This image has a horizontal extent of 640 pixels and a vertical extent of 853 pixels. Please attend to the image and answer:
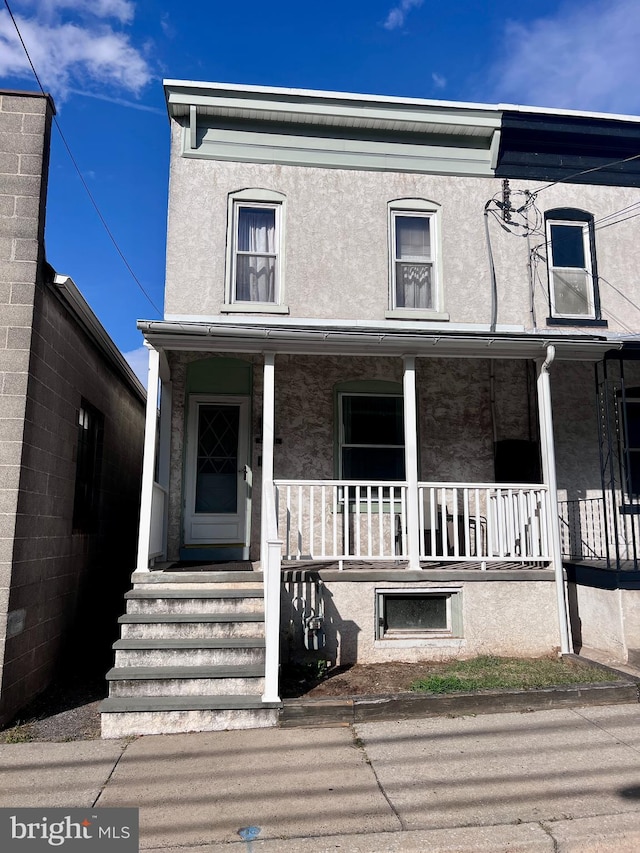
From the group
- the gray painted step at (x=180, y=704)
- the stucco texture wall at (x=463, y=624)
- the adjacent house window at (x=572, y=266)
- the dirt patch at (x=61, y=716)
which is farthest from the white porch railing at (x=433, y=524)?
the adjacent house window at (x=572, y=266)

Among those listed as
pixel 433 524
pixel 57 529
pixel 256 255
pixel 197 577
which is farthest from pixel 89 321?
pixel 433 524

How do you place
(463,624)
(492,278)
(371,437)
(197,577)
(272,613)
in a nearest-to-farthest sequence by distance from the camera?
(272,613)
(197,577)
(463,624)
(371,437)
(492,278)

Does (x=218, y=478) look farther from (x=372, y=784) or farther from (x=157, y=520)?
(x=372, y=784)

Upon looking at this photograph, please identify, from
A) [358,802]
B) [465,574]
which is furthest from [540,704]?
[358,802]

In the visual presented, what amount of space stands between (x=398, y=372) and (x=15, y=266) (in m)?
4.84

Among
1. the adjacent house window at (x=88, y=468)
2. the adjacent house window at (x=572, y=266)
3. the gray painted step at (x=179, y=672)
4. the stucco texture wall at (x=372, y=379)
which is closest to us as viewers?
the gray painted step at (x=179, y=672)

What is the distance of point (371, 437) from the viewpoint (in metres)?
8.51

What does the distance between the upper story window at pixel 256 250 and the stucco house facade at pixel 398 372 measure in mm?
30

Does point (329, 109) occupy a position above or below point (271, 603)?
above

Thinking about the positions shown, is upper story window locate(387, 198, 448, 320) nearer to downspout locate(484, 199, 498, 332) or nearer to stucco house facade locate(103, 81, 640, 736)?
stucco house facade locate(103, 81, 640, 736)

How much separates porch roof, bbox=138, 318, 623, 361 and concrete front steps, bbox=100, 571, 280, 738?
96.2 inches

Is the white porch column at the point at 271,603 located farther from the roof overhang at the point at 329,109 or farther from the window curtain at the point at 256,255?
the roof overhang at the point at 329,109

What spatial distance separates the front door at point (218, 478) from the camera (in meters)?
8.08

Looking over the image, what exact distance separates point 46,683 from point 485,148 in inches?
352
